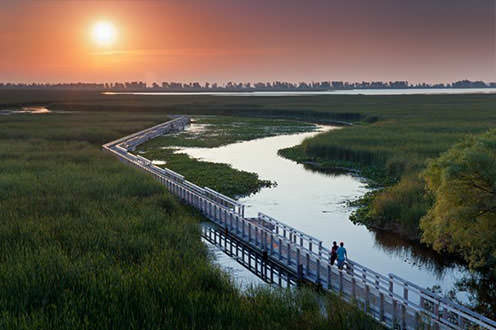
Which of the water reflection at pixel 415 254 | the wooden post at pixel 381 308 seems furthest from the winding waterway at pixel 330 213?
the wooden post at pixel 381 308

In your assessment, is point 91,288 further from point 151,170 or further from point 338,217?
point 151,170

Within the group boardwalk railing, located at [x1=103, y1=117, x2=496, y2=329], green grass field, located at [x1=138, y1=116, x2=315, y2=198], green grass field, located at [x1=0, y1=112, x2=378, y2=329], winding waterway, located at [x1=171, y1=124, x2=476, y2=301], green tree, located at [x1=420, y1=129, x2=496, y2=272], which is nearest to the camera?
green grass field, located at [x1=0, y1=112, x2=378, y2=329]

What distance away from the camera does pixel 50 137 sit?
6850 cm

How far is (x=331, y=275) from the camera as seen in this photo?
20281 millimetres

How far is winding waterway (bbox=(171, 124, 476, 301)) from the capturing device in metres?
24.1

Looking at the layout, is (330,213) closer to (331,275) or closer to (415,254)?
(415,254)

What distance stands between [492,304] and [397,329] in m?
6.66

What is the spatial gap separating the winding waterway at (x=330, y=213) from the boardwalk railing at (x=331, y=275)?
76.2 inches

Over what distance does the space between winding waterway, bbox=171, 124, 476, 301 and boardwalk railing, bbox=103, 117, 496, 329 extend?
6.35 ft

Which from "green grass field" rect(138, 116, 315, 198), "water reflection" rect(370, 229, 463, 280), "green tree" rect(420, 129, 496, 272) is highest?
"green tree" rect(420, 129, 496, 272)

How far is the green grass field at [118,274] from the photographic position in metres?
15.0

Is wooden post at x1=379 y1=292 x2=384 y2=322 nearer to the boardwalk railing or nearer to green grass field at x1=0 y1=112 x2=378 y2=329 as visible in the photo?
the boardwalk railing

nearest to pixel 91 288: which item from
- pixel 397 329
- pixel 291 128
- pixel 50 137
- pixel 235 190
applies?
pixel 397 329

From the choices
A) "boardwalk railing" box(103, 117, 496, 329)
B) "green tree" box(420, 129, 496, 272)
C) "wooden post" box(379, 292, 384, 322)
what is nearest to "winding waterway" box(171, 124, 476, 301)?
"boardwalk railing" box(103, 117, 496, 329)
